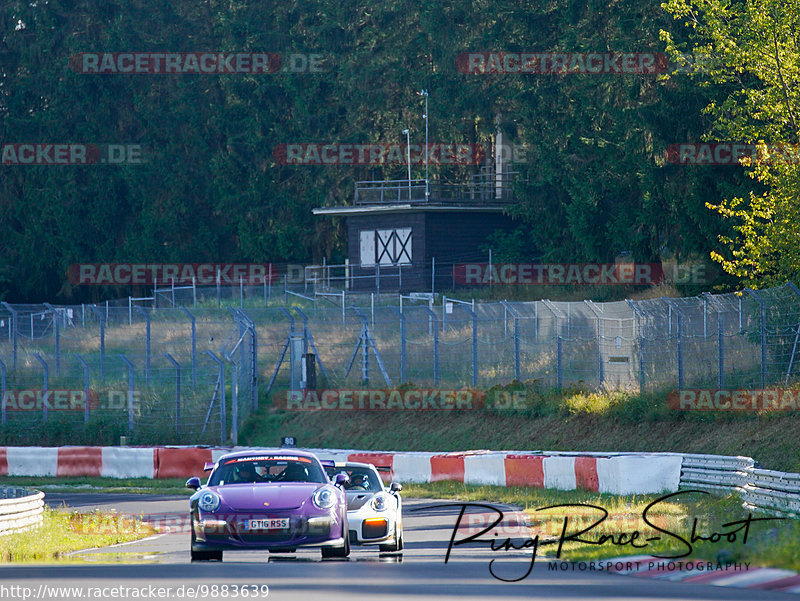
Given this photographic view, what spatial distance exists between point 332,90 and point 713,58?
45.0 m

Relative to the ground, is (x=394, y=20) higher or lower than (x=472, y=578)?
higher

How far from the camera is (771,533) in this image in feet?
48.7

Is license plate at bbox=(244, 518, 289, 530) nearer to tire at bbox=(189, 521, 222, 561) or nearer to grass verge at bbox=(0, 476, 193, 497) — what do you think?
tire at bbox=(189, 521, 222, 561)

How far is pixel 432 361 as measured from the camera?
35.0 metres

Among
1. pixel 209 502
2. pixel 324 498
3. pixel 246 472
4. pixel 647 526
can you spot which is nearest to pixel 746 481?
pixel 647 526

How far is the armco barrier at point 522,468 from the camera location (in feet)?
64.7

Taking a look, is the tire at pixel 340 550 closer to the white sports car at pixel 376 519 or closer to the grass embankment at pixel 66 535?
the white sports car at pixel 376 519

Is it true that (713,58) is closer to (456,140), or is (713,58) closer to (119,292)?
(456,140)

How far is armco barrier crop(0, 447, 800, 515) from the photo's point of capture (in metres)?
19.7

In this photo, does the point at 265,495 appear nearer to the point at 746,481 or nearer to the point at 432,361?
the point at 746,481

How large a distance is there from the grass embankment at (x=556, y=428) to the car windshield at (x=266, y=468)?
10326 mm

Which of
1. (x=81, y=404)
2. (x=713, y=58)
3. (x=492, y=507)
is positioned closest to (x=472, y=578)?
(x=492, y=507)

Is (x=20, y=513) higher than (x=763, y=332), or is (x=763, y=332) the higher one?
(x=763, y=332)

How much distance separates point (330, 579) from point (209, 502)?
2.82 meters
